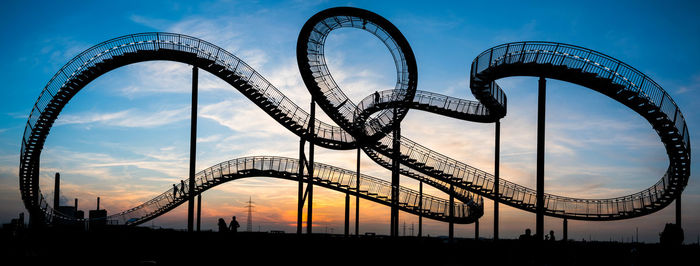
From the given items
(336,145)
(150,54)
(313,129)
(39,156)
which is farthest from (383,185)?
(39,156)

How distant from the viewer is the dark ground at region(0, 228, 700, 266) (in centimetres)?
1791

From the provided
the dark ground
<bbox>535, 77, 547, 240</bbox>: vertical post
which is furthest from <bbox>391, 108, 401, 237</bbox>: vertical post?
<bbox>535, 77, 547, 240</bbox>: vertical post

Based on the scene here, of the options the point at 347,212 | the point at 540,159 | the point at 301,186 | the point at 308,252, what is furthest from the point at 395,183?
the point at 308,252

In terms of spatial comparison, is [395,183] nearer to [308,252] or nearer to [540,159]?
[540,159]

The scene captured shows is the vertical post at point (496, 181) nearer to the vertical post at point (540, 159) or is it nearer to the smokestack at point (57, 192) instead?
the vertical post at point (540, 159)

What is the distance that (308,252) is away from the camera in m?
18.8

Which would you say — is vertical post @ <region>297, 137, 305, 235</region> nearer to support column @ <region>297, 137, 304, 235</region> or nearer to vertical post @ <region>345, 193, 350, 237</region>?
support column @ <region>297, 137, 304, 235</region>

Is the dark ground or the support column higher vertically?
the support column

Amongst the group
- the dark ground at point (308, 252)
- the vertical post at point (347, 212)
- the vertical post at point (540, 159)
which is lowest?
the dark ground at point (308, 252)

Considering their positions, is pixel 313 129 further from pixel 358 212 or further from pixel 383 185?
pixel 358 212

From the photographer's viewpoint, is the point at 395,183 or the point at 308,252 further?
the point at 395,183

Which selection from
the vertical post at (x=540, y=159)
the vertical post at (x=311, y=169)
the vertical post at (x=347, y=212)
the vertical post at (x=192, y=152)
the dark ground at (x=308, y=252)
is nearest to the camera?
the dark ground at (x=308, y=252)

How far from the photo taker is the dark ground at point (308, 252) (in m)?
17.9

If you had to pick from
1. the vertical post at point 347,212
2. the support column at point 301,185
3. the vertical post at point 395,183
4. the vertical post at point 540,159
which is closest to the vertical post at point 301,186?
the support column at point 301,185
